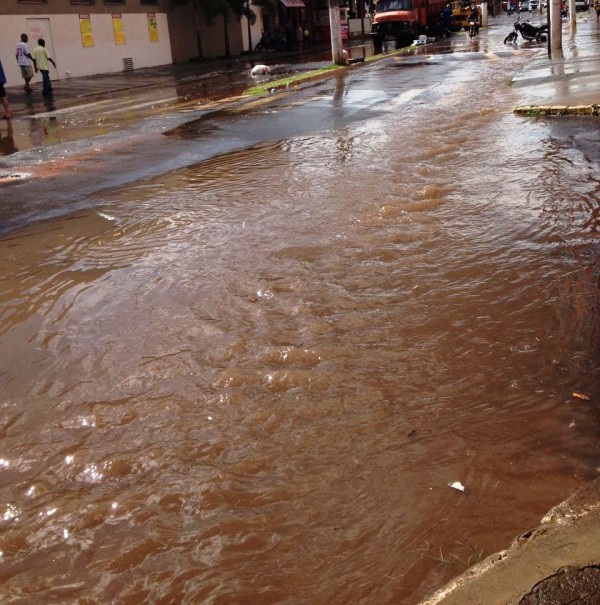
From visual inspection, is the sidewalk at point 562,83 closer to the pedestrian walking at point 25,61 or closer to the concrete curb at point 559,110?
the concrete curb at point 559,110

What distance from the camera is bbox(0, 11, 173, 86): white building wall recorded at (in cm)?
2652

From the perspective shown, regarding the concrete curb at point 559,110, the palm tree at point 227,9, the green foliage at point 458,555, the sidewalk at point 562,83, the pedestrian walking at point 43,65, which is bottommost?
the green foliage at point 458,555

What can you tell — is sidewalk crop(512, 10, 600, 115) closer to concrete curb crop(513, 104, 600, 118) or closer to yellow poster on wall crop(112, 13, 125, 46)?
concrete curb crop(513, 104, 600, 118)

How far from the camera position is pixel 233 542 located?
285 cm

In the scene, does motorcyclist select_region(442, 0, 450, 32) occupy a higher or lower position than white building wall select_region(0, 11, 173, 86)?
higher

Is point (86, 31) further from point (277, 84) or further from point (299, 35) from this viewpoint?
point (299, 35)

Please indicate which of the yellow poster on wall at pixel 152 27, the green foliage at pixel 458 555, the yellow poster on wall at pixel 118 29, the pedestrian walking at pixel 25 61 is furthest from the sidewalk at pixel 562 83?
the yellow poster on wall at pixel 152 27

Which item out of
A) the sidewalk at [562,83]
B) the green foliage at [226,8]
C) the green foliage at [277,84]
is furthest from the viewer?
the green foliage at [226,8]

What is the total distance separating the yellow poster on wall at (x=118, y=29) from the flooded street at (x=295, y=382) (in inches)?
1020

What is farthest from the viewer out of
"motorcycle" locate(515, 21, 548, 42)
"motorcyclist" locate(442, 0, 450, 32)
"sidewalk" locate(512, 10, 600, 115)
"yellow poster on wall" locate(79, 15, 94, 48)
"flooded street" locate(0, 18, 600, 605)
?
"motorcyclist" locate(442, 0, 450, 32)

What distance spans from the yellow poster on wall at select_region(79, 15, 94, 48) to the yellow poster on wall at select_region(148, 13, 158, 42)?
4199 millimetres

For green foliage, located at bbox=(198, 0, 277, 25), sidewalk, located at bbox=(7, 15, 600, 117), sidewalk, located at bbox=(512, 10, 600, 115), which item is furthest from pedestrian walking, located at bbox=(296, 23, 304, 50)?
sidewalk, located at bbox=(512, 10, 600, 115)

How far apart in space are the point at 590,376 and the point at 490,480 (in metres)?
1.08

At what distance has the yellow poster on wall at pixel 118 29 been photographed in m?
31.2
